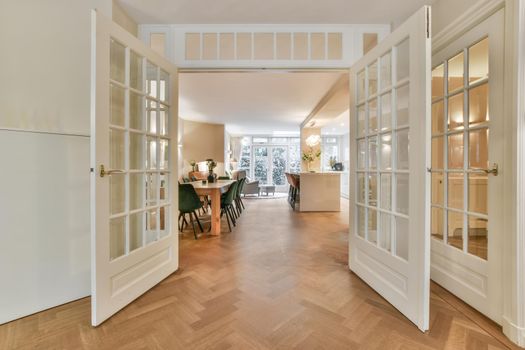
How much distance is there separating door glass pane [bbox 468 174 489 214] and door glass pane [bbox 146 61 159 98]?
2.63 m

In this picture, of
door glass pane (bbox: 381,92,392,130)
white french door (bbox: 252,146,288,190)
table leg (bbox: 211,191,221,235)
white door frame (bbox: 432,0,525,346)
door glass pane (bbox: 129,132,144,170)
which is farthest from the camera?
white french door (bbox: 252,146,288,190)

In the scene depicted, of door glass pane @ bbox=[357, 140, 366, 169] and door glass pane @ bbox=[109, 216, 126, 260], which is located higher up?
door glass pane @ bbox=[357, 140, 366, 169]

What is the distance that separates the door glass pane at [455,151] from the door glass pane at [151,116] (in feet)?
8.25

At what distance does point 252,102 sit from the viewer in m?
5.57

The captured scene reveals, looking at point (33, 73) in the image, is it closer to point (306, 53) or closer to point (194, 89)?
point (306, 53)

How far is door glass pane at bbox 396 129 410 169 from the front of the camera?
5.58 feet

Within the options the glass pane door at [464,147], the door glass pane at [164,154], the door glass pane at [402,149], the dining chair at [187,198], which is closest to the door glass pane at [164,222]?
the door glass pane at [164,154]

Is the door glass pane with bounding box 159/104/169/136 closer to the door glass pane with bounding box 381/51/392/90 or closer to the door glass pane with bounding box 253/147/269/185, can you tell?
the door glass pane with bounding box 381/51/392/90

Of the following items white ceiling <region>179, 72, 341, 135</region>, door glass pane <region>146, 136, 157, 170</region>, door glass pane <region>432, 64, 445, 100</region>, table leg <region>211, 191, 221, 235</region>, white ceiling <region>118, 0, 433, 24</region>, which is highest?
white ceiling <region>179, 72, 341, 135</region>

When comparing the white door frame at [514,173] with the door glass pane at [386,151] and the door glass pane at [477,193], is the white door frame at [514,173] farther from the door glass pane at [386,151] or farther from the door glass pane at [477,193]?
the door glass pane at [386,151]

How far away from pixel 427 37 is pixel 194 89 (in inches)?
159

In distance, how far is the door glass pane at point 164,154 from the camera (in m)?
2.20

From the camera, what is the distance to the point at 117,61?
1776 mm

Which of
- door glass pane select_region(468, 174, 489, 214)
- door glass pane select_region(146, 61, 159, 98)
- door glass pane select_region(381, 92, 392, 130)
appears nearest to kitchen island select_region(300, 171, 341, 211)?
door glass pane select_region(381, 92, 392, 130)
